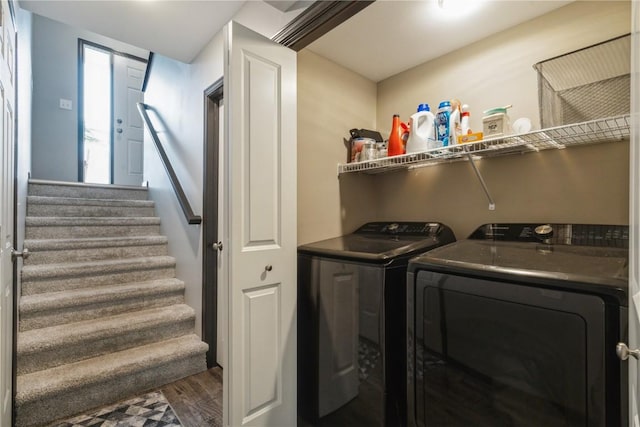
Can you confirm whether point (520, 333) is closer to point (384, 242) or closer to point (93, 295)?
point (384, 242)

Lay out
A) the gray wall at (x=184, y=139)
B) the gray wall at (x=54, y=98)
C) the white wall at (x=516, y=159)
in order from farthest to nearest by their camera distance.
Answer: the gray wall at (x=54, y=98) < the gray wall at (x=184, y=139) < the white wall at (x=516, y=159)

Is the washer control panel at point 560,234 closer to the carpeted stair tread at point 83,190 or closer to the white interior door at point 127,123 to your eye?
the carpeted stair tread at point 83,190

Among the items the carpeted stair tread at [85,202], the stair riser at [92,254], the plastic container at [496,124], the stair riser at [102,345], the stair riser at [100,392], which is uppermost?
the plastic container at [496,124]

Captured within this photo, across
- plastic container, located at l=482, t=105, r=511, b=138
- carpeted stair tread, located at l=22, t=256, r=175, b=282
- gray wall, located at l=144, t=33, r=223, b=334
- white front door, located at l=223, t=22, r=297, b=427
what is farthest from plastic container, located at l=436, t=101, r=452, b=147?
carpeted stair tread, located at l=22, t=256, r=175, b=282

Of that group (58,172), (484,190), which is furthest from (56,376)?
(58,172)

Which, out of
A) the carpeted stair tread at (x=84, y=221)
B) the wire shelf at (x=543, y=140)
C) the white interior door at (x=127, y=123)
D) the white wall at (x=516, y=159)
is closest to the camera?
the wire shelf at (x=543, y=140)

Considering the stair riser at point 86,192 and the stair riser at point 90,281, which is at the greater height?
the stair riser at point 86,192

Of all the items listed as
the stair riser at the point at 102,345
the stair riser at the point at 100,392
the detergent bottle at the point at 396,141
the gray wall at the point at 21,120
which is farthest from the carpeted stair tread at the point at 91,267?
the detergent bottle at the point at 396,141

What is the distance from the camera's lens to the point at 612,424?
0.75 metres

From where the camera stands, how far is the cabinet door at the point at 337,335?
131 centimetres

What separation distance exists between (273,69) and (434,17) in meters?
0.82

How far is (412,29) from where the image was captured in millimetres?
1570

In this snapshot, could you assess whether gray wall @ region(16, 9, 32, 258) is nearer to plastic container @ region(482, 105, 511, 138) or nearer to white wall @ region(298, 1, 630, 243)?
white wall @ region(298, 1, 630, 243)

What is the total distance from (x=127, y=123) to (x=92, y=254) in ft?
9.01
